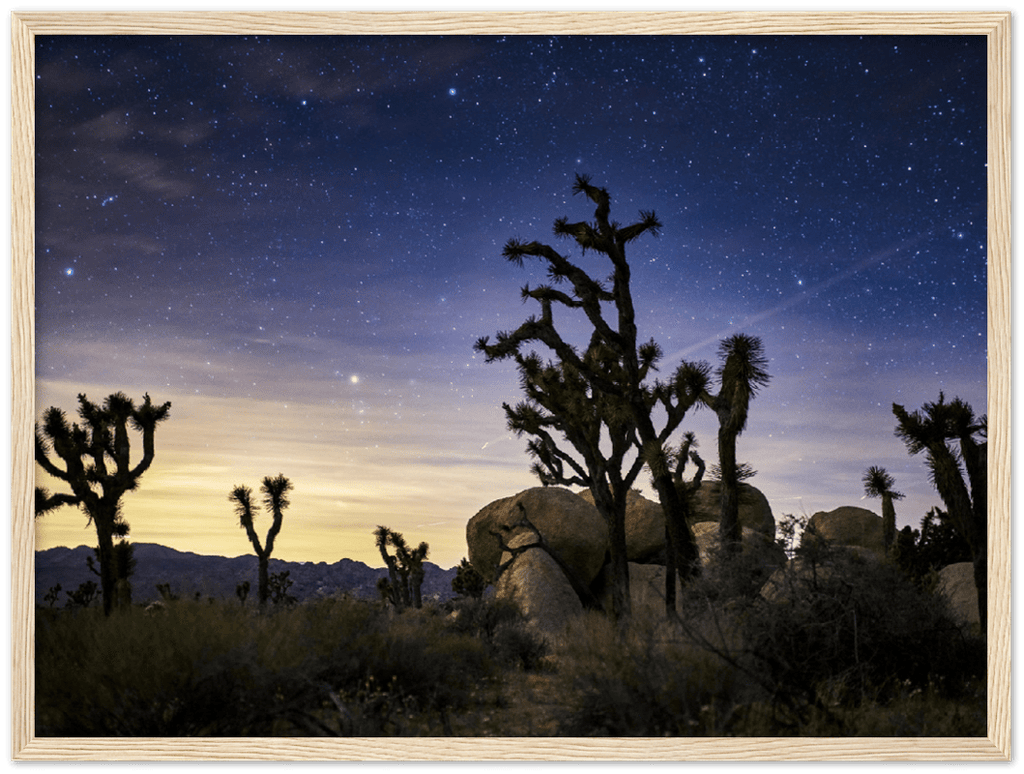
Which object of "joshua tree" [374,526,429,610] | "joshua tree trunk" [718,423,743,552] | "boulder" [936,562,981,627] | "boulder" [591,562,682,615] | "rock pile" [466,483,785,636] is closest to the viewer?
"boulder" [936,562,981,627]

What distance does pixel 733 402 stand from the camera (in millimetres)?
10219

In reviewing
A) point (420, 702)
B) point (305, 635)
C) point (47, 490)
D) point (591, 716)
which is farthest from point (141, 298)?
point (591, 716)

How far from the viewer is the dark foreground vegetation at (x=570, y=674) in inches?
199

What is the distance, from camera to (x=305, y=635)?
20.7ft

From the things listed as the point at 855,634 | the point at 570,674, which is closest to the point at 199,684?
the point at 570,674

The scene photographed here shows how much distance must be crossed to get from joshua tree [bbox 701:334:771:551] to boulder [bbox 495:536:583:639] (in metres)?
4.87

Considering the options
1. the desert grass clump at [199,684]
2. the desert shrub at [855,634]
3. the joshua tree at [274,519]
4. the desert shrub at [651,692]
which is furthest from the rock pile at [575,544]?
the desert grass clump at [199,684]

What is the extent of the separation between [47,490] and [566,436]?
9.38m

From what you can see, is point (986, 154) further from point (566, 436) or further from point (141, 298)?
point (566, 436)

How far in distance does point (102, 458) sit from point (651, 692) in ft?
26.3

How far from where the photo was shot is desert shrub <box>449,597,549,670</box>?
9.13 m

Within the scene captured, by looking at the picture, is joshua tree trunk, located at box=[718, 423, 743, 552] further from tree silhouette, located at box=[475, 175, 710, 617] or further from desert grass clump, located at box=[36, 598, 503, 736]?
desert grass clump, located at box=[36, 598, 503, 736]

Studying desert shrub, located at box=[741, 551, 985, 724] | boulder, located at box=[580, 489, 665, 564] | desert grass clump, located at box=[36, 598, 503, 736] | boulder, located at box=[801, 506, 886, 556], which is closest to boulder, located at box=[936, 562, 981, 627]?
desert shrub, located at box=[741, 551, 985, 724]

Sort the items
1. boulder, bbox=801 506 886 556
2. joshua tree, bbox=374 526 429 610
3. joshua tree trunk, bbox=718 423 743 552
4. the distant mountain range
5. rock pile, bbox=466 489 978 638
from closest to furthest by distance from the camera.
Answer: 1. the distant mountain range
2. joshua tree trunk, bbox=718 423 743 552
3. rock pile, bbox=466 489 978 638
4. boulder, bbox=801 506 886 556
5. joshua tree, bbox=374 526 429 610
